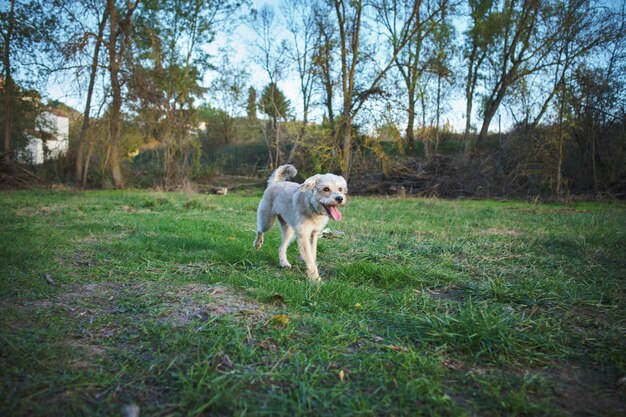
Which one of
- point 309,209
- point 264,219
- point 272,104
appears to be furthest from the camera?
point 272,104

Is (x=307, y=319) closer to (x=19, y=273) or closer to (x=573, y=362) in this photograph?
(x=573, y=362)

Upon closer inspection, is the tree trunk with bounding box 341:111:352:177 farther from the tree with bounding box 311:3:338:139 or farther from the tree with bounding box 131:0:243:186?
the tree with bounding box 131:0:243:186

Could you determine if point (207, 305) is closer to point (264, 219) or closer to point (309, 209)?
point (309, 209)

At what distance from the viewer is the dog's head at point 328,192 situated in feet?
14.9

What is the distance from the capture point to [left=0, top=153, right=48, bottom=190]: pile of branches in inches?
642

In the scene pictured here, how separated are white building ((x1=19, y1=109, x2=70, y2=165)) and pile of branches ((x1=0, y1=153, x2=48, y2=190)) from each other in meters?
1.61

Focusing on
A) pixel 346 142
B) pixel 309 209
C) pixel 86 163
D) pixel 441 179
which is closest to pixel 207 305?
pixel 309 209

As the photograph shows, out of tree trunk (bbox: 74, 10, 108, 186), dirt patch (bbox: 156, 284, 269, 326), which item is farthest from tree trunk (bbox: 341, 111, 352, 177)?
dirt patch (bbox: 156, 284, 269, 326)

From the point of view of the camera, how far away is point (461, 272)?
4312 millimetres

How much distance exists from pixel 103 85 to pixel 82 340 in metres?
17.9

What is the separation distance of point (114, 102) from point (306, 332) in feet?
60.1

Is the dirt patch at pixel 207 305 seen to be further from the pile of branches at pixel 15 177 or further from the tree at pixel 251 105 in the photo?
the tree at pixel 251 105

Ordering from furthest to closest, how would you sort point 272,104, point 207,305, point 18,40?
point 272,104 < point 18,40 < point 207,305

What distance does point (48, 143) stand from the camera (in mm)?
19266
